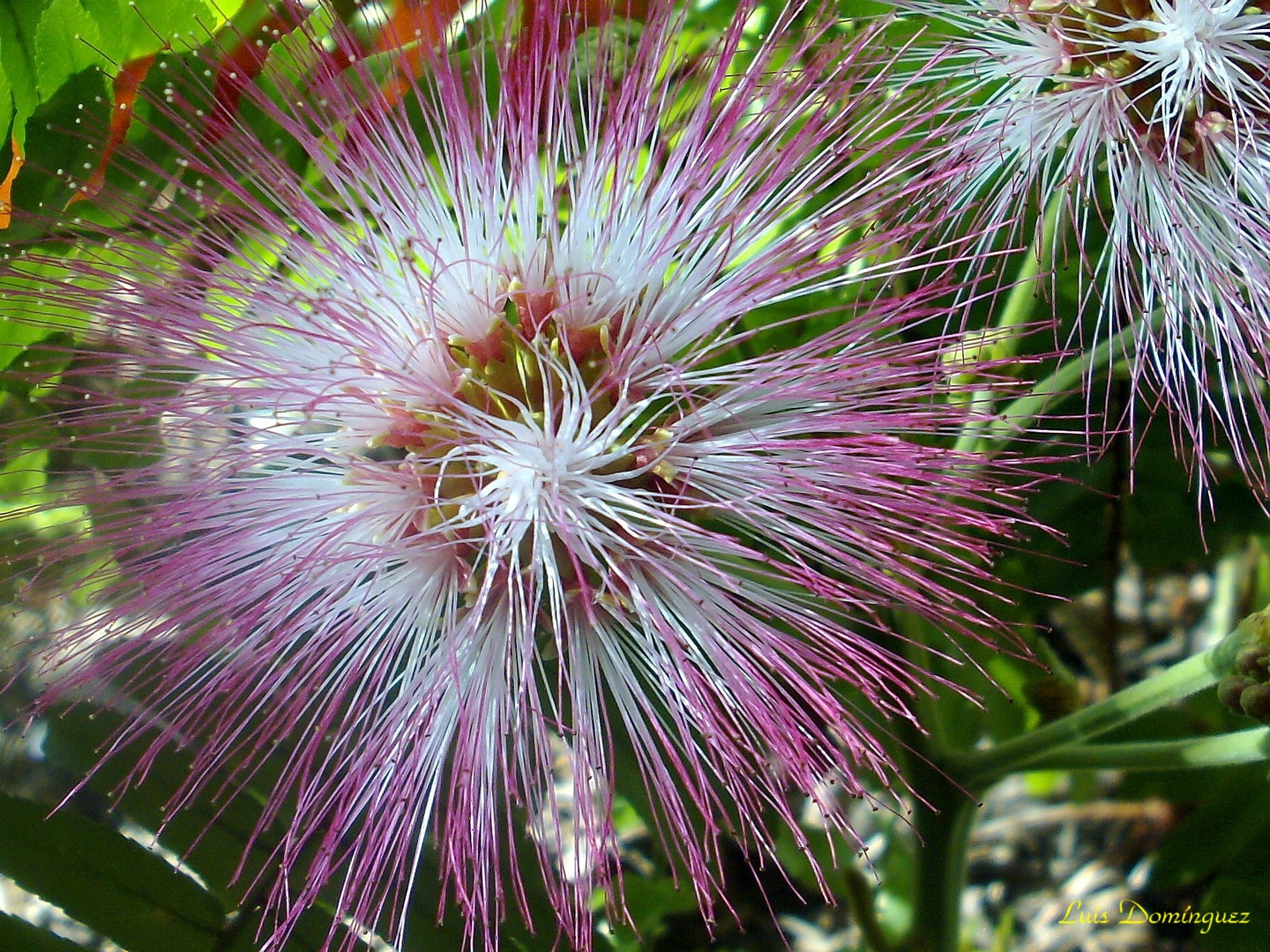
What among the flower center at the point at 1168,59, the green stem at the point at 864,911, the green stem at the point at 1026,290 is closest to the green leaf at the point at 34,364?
the green stem at the point at 1026,290

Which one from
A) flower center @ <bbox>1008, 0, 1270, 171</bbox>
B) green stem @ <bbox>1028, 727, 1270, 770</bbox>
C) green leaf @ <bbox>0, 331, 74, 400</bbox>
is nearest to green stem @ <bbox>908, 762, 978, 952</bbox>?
green stem @ <bbox>1028, 727, 1270, 770</bbox>

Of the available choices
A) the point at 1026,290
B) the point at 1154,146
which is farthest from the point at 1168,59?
the point at 1026,290

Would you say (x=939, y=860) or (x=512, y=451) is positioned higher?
(x=512, y=451)

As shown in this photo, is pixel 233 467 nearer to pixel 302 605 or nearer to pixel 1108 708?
pixel 302 605

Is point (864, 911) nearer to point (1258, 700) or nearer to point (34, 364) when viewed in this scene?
point (1258, 700)
